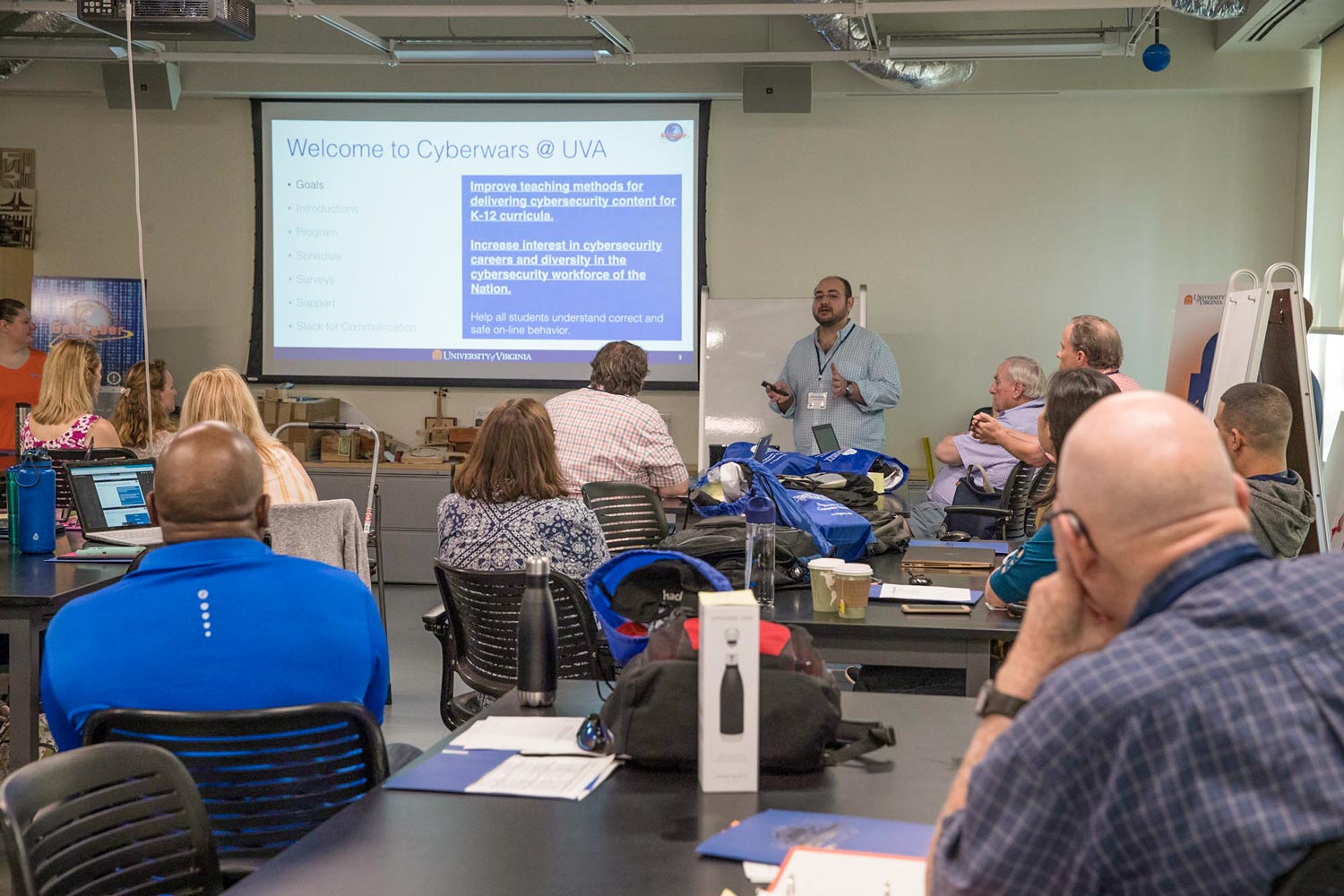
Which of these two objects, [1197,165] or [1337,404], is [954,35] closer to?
[1197,165]

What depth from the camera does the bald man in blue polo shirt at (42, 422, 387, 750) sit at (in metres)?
1.99

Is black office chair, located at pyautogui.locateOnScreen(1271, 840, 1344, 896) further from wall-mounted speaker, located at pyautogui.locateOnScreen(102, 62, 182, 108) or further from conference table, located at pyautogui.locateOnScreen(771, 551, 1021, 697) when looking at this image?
wall-mounted speaker, located at pyautogui.locateOnScreen(102, 62, 182, 108)

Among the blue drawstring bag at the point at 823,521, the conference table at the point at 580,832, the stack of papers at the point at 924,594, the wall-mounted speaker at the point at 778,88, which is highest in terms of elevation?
the wall-mounted speaker at the point at 778,88

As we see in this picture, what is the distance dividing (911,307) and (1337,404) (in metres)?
2.42

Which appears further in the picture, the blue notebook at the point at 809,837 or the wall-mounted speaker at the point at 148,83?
the wall-mounted speaker at the point at 148,83

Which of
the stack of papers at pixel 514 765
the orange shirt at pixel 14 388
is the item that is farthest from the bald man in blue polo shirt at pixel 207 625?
the orange shirt at pixel 14 388

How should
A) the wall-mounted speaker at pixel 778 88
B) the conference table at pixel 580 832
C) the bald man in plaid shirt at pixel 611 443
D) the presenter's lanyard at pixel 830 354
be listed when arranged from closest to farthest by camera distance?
the conference table at pixel 580 832, the bald man in plaid shirt at pixel 611 443, the presenter's lanyard at pixel 830 354, the wall-mounted speaker at pixel 778 88

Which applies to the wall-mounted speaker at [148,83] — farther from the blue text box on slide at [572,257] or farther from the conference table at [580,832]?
the conference table at [580,832]

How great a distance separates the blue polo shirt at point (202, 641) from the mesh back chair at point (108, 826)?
30 centimetres

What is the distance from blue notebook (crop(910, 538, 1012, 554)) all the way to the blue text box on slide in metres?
3.99

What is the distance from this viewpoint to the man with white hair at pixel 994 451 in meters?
5.58

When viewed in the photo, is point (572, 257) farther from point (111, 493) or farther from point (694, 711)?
point (694, 711)

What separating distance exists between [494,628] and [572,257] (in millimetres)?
5083

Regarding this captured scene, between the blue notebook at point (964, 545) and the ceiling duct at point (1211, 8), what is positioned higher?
the ceiling duct at point (1211, 8)
